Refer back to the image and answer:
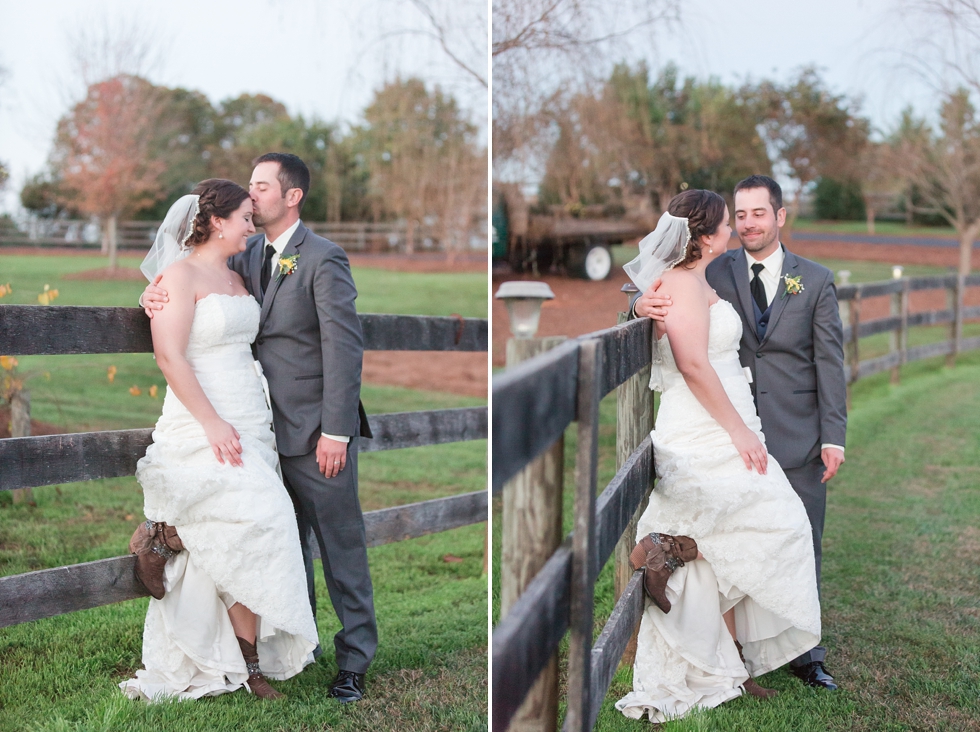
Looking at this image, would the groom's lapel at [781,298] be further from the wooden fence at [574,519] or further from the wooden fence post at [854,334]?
the wooden fence post at [854,334]

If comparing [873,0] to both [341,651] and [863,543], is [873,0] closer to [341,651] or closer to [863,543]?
[863,543]

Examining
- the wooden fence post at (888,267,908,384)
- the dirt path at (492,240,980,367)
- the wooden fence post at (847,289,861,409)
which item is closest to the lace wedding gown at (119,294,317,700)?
the wooden fence post at (847,289,861,409)

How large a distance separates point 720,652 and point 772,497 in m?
0.56

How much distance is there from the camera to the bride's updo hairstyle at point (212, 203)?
326cm

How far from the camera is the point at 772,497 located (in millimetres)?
3219

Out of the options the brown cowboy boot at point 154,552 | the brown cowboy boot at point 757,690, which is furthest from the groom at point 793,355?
the brown cowboy boot at point 154,552

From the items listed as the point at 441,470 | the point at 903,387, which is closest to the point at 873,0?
the point at 903,387

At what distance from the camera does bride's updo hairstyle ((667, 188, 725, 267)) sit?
323 centimetres

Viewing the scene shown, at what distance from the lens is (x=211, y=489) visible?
3.13m

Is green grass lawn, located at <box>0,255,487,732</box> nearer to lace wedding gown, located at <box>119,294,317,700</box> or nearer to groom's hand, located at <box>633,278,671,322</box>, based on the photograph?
lace wedding gown, located at <box>119,294,317,700</box>

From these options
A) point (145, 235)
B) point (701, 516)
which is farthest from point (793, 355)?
point (145, 235)

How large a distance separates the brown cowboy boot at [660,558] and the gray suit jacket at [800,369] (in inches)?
23.1

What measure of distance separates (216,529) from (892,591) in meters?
3.04

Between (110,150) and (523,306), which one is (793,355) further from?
(110,150)
